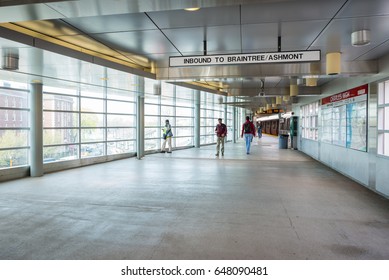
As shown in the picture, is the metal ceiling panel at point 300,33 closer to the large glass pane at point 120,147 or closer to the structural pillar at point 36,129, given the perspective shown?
the structural pillar at point 36,129

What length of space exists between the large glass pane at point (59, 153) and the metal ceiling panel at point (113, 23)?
17.9ft

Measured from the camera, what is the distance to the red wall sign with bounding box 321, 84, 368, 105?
7091 mm

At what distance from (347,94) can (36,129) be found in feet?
29.9

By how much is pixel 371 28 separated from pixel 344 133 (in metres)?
4.38

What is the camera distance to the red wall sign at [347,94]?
23.3 ft

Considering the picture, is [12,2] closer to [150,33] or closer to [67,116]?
[150,33]

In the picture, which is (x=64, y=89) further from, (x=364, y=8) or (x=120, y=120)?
(x=364, y=8)

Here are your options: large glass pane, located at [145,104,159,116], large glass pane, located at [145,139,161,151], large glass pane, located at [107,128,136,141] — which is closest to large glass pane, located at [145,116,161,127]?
large glass pane, located at [145,104,159,116]

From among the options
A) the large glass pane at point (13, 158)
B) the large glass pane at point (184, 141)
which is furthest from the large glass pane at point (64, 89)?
the large glass pane at point (184, 141)

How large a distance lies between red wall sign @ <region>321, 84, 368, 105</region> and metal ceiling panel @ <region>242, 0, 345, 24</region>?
11.5ft

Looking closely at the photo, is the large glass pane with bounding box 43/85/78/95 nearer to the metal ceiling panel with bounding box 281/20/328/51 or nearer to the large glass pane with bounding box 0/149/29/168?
the large glass pane with bounding box 0/149/29/168

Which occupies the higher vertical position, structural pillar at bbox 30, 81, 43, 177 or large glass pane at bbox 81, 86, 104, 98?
large glass pane at bbox 81, 86, 104, 98
